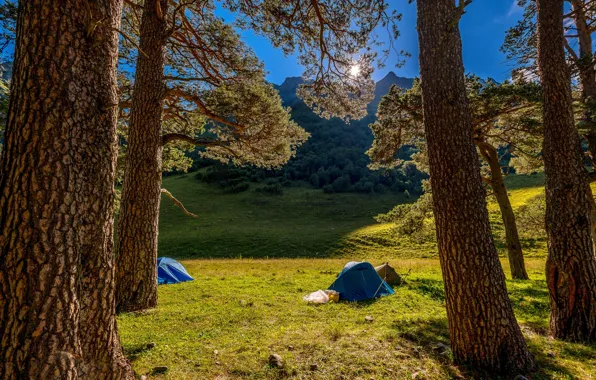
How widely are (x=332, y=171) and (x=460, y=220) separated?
66752mm

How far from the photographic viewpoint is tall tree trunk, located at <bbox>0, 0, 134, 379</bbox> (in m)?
2.05

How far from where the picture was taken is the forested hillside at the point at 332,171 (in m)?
62.7

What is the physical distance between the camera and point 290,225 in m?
41.1

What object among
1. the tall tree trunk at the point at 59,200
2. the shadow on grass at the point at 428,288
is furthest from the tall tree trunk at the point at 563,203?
the tall tree trunk at the point at 59,200

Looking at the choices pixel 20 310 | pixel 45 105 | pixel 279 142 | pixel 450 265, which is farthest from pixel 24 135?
pixel 279 142

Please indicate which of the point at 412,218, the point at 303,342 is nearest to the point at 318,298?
the point at 303,342

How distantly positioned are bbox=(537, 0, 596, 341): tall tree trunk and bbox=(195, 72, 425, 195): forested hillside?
1805 inches

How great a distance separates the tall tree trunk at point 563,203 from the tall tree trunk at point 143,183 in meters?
7.58

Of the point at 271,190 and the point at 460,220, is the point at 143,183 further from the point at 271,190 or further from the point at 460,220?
the point at 271,190

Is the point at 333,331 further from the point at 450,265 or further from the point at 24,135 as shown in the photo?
the point at 24,135

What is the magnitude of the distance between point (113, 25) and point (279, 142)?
6515 millimetres

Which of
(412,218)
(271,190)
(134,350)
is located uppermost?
(271,190)

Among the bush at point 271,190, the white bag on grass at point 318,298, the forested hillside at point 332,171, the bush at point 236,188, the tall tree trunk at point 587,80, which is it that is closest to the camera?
the tall tree trunk at point 587,80

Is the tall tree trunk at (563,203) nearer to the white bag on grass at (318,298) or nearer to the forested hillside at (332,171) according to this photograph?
the white bag on grass at (318,298)
